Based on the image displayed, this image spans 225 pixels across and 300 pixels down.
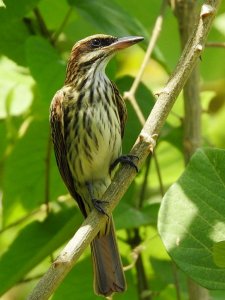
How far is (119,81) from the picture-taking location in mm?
4207

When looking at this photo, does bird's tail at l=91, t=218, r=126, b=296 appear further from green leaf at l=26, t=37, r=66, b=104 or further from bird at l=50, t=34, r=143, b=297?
green leaf at l=26, t=37, r=66, b=104

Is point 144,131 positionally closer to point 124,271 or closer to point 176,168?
point 124,271

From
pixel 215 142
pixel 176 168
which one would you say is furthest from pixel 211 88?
pixel 176 168

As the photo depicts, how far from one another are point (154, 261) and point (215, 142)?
3.27 feet

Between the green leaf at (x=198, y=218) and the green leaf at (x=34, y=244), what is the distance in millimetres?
712

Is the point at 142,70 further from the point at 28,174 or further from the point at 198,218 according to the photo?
the point at 28,174

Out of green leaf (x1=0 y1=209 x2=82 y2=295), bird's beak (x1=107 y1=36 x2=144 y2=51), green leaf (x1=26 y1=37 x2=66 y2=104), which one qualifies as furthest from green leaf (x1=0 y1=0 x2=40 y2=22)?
green leaf (x1=0 y1=209 x2=82 y2=295)

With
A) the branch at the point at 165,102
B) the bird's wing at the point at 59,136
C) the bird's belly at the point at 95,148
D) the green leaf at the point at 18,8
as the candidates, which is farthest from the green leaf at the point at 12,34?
the branch at the point at 165,102

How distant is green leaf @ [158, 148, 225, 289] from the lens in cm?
294

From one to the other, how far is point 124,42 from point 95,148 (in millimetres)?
566

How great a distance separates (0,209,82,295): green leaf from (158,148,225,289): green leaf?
2.34 feet

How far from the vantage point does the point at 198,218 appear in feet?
9.96

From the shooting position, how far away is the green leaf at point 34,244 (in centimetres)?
363

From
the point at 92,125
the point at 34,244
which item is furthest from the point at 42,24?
the point at 34,244
